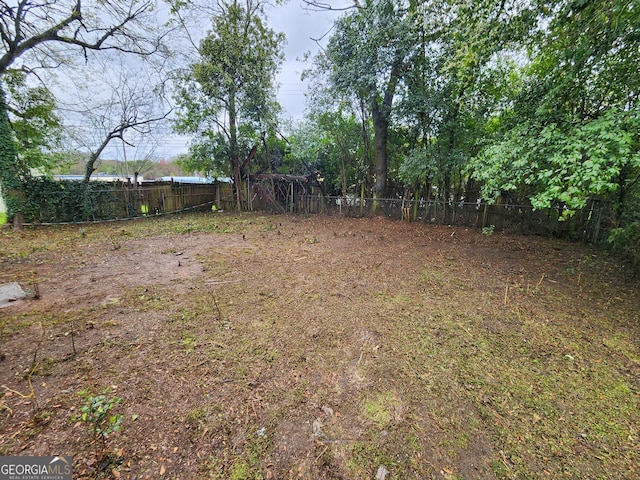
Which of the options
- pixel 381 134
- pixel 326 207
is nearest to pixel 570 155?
pixel 381 134

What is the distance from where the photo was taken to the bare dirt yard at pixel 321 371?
1.63 meters

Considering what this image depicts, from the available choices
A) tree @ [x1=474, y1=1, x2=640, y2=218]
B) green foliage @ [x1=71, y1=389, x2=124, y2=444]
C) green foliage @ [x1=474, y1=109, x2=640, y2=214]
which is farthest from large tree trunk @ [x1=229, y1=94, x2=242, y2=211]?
green foliage @ [x1=71, y1=389, x2=124, y2=444]

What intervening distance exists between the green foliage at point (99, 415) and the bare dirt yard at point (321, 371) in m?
0.01

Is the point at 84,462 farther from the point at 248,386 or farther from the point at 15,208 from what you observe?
the point at 15,208

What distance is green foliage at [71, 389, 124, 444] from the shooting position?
5.66 feet

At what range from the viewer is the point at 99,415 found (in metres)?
1.83

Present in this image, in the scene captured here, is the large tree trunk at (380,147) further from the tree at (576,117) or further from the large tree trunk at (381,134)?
the tree at (576,117)

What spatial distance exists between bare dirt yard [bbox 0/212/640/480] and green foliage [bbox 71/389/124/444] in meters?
0.01

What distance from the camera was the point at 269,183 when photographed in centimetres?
1237

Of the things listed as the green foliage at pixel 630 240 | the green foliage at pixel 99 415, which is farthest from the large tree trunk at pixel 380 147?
the green foliage at pixel 99 415

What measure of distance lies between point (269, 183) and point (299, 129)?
111 inches

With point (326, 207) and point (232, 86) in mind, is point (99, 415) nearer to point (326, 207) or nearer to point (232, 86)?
point (326, 207)

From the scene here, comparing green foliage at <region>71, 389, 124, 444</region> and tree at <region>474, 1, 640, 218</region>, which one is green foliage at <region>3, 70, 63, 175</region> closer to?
green foliage at <region>71, 389, 124, 444</region>

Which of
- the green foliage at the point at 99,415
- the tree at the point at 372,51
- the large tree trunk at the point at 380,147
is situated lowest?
the green foliage at the point at 99,415
